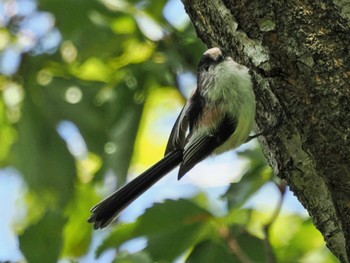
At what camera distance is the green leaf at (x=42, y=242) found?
Answer: 2090 mm

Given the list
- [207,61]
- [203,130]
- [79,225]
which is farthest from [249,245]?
[79,225]

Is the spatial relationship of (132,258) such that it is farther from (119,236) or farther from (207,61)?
(207,61)

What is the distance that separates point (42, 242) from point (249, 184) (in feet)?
2.34

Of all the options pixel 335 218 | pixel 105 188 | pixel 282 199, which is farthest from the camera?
pixel 105 188

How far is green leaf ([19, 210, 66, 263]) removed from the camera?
209cm

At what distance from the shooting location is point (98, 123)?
320 centimetres

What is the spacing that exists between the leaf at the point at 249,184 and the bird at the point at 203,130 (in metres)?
0.11

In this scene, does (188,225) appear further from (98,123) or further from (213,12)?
(98,123)

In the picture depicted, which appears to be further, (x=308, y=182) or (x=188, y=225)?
(x=188, y=225)

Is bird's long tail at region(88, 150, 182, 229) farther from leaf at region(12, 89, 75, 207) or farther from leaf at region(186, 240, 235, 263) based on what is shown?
leaf at region(12, 89, 75, 207)

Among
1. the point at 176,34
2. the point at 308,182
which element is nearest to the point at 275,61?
the point at 308,182

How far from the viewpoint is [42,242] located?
82.5 inches

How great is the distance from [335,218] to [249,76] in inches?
17.4

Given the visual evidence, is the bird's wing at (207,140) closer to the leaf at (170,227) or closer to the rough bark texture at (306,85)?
the leaf at (170,227)
